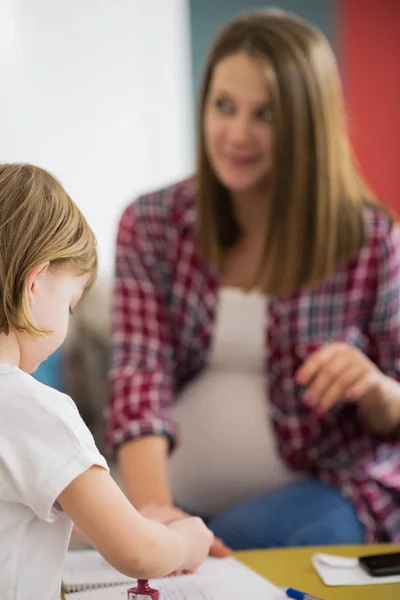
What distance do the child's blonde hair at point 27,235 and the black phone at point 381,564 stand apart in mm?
485

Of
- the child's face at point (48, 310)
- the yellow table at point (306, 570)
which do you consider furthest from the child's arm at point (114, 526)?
the yellow table at point (306, 570)

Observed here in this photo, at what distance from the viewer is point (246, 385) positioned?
1.43 meters

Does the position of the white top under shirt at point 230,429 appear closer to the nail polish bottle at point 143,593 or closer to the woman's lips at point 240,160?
the woman's lips at point 240,160

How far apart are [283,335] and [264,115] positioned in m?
0.36

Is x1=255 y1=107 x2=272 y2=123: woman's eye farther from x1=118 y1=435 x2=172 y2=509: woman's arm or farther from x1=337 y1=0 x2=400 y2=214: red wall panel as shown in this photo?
x1=337 y1=0 x2=400 y2=214: red wall panel

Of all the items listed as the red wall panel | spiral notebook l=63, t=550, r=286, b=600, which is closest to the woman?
spiral notebook l=63, t=550, r=286, b=600

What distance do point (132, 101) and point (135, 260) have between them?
1.72m

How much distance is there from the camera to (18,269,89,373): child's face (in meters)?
0.76

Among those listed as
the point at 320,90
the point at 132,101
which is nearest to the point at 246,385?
the point at 320,90

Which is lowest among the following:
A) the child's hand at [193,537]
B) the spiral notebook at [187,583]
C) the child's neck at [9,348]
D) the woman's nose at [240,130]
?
the spiral notebook at [187,583]

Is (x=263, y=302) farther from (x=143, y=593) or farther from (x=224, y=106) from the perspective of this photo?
(x=143, y=593)

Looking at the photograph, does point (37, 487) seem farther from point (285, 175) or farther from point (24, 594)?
point (285, 175)

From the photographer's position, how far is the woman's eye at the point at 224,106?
141cm

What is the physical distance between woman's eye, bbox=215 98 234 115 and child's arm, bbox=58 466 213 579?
2.74ft
